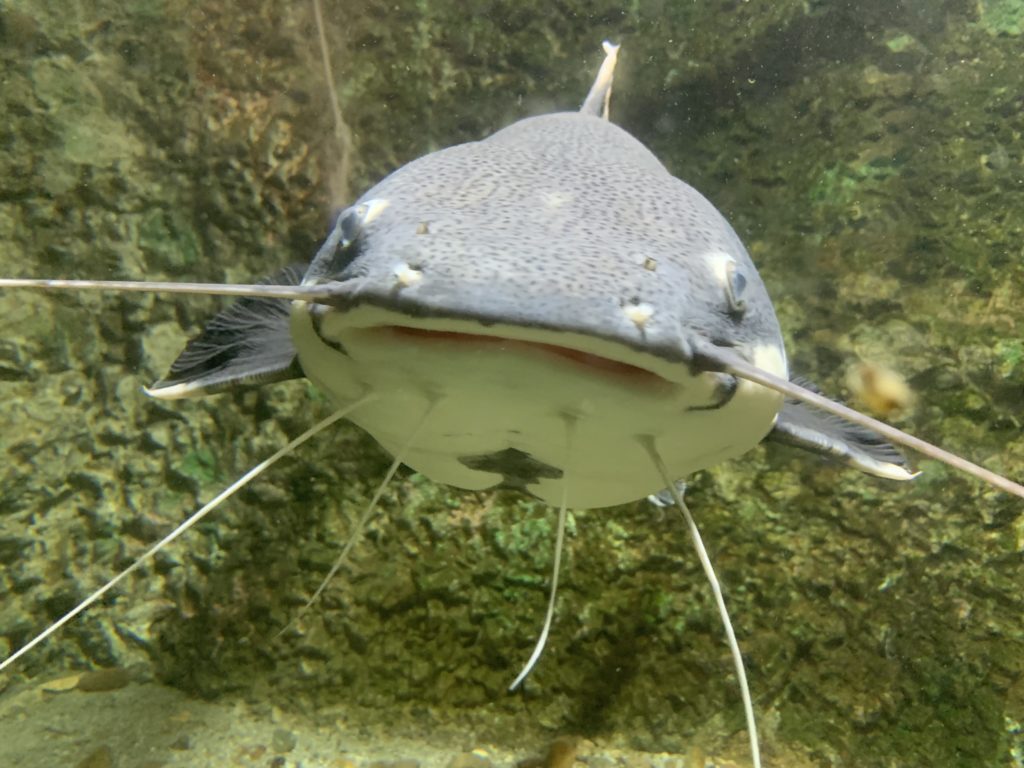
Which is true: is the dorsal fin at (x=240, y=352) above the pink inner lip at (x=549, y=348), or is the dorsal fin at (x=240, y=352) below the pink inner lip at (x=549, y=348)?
below

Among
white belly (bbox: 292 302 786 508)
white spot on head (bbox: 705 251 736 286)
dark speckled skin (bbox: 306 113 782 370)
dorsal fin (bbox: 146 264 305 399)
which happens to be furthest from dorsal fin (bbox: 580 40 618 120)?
white belly (bbox: 292 302 786 508)

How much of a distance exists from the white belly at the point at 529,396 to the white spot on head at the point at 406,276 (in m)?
0.05

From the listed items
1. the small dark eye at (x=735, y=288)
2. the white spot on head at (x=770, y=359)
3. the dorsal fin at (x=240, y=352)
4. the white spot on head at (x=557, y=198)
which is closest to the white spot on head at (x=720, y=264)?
the small dark eye at (x=735, y=288)

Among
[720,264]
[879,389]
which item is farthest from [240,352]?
[879,389]

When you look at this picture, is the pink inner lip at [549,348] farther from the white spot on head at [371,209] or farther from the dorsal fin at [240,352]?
the dorsal fin at [240,352]

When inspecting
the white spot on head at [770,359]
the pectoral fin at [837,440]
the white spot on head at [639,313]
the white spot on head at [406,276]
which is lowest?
the pectoral fin at [837,440]

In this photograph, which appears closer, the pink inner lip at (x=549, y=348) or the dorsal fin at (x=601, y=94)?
the pink inner lip at (x=549, y=348)

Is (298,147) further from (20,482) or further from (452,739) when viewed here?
(452,739)

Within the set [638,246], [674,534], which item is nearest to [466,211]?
[638,246]

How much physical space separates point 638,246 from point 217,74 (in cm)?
255

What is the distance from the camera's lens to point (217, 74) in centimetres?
301

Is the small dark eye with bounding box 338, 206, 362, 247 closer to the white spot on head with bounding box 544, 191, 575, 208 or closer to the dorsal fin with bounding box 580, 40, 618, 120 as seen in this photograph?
the white spot on head with bounding box 544, 191, 575, 208

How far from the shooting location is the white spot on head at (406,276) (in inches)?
37.9

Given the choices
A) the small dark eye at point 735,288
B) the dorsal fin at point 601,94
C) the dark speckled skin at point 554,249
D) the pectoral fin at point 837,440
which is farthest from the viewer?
the dorsal fin at point 601,94
